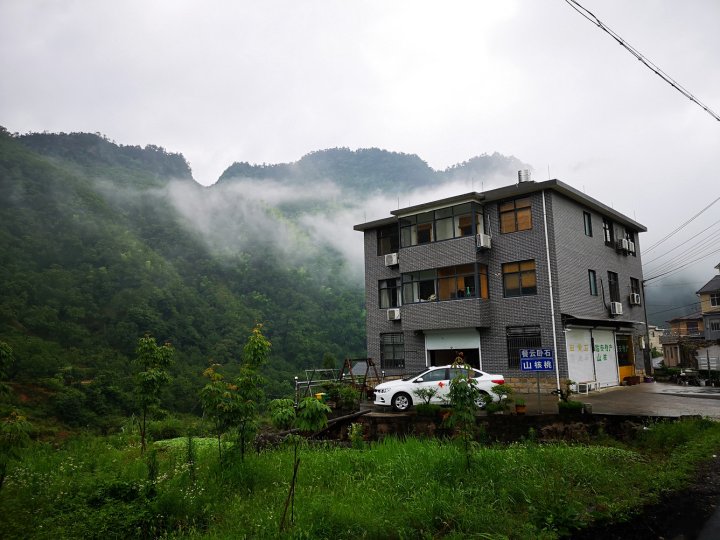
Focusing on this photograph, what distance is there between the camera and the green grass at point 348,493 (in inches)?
228

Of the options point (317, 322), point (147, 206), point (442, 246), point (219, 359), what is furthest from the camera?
point (147, 206)

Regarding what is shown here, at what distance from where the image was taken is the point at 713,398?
1783cm

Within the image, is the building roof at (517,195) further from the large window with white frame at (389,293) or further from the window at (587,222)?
the large window with white frame at (389,293)

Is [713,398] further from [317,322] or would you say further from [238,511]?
[317,322]

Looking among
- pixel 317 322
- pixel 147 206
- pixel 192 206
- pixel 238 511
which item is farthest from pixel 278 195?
pixel 238 511

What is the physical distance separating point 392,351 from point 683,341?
1304 inches

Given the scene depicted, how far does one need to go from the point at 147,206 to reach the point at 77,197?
51.0ft

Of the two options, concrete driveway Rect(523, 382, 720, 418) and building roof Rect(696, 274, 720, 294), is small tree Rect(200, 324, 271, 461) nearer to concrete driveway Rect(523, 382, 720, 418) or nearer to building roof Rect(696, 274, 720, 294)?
concrete driveway Rect(523, 382, 720, 418)

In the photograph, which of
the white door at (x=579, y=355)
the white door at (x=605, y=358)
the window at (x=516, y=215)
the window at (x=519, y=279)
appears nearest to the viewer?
the white door at (x=579, y=355)

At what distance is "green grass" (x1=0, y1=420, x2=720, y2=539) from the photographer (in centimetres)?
580

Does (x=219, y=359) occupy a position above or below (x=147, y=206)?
below

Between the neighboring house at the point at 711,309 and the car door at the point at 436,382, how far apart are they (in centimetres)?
4393

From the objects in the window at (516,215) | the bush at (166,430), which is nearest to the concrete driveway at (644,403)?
the window at (516,215)

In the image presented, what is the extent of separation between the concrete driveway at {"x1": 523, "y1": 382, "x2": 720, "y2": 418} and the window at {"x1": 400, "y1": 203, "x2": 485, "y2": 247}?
801cm
